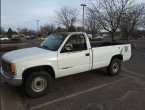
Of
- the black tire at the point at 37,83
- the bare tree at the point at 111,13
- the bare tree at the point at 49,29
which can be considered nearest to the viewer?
the black tire at the point at 37,83

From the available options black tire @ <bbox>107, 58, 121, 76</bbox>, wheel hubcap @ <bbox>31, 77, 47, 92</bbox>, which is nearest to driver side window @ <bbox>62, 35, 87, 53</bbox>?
wheel hubcap @ <bbox>31, 77, 47, 92</bbox>

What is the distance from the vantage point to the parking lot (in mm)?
4984

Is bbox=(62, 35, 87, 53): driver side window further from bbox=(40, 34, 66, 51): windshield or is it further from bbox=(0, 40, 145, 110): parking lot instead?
bbox=(0, 40, 145, 110): parking lot

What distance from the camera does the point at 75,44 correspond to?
6.48 meters

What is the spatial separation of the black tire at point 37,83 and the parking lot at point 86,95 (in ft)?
0.58

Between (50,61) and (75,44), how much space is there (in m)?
1.21

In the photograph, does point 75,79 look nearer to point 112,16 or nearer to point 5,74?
point 5,74

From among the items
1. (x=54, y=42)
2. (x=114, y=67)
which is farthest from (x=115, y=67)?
(x=54, y=42)

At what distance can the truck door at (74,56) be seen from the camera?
19.8ft

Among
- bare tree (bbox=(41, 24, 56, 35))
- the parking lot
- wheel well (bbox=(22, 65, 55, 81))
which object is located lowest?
the parking lot

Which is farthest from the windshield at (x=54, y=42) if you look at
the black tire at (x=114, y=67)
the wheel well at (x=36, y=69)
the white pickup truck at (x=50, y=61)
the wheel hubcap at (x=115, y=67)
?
the wheel hubcap at (x=115, y=67)

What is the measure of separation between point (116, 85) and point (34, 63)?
3018 millimetres

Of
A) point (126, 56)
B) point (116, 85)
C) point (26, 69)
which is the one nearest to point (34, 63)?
point (26, 69)

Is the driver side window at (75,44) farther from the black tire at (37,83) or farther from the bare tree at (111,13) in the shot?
the bare tree at (111,13)
